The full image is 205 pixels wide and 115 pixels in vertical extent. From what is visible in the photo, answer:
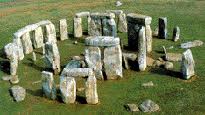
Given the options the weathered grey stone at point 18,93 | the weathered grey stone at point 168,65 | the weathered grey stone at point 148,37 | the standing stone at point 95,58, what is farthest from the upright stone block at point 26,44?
the weathered grey stone at point 168,65

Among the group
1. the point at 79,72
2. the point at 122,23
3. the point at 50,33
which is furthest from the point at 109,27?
the point at 79,72

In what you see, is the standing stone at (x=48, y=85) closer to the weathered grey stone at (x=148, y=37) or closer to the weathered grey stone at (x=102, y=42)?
the weathered grey stone at (x=102, y=42)

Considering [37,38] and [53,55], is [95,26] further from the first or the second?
[53,55]

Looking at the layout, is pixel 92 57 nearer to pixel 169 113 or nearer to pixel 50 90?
pixel 50 90

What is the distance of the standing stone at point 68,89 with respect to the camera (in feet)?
66.4

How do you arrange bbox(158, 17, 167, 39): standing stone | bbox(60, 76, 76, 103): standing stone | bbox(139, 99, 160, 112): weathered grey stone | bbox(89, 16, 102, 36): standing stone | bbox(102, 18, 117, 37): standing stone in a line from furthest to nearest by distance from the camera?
bbox(89, 16, 102, 36): standing stone < bbox(158, 17, 167, 39): standing stone < bbox(102, 18, 117, 37): standing stone < bbox(60, 76, 76, 103): standing stone < bbox(139, 99, 160, 112): weathered grey stone

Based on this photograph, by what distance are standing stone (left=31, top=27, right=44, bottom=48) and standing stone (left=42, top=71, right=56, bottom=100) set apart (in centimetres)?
779

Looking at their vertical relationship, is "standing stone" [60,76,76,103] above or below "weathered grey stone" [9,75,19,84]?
above

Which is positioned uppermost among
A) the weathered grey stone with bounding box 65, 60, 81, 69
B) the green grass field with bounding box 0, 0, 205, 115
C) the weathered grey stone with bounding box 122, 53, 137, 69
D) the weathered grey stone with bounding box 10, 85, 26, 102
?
the weathered grey stone with bounding box 65, 60, 81, 69

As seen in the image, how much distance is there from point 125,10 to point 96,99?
720 inches

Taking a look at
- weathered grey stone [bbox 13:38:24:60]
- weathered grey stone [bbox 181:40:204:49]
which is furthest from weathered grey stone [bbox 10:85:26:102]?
weathered grey stone [bbox 181:40:204:49]

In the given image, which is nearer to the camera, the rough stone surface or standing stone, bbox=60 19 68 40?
the rough stone surface

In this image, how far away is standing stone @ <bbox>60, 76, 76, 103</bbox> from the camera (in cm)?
2023

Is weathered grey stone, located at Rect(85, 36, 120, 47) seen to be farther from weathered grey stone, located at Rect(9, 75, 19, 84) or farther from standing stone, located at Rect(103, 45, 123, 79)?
weathered grey stone, located at Rect(9, 75, 19, 84)
